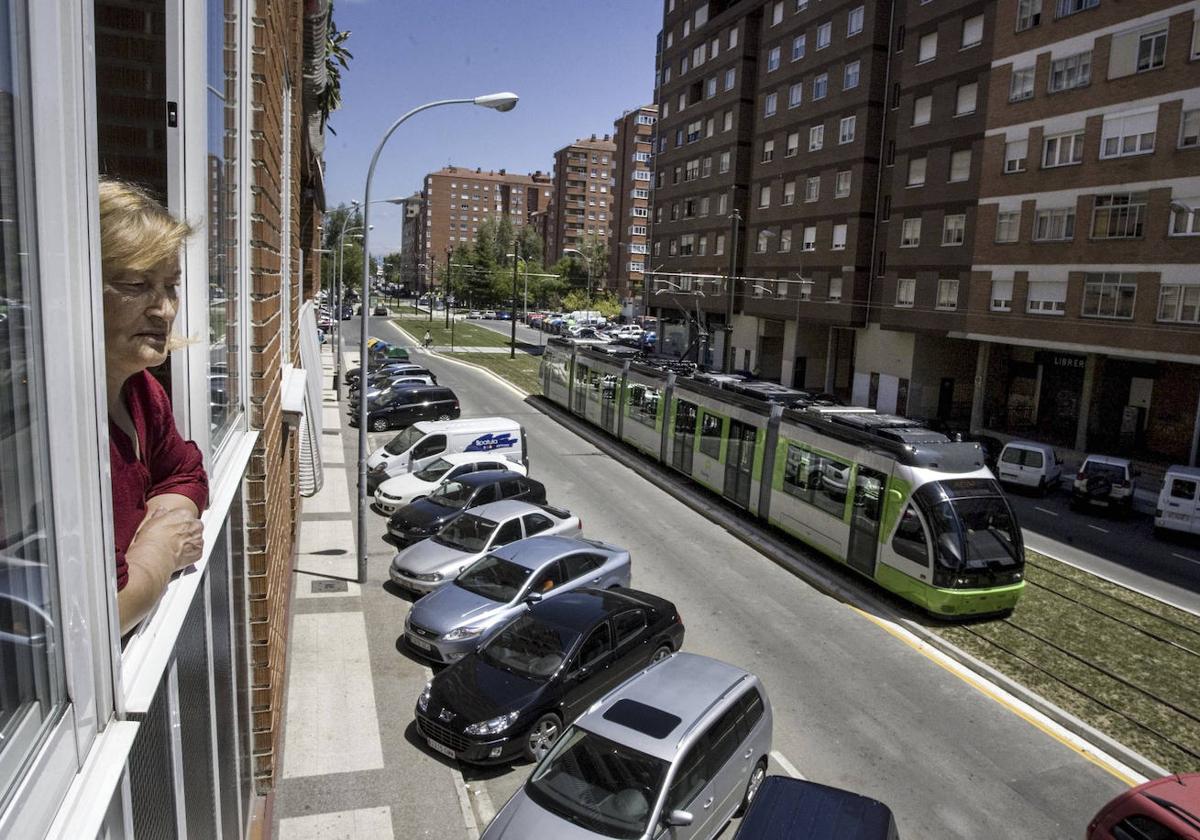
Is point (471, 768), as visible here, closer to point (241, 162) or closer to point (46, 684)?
point (241, 162)

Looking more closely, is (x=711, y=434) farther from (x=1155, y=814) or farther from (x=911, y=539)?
(x=1155, y=814)

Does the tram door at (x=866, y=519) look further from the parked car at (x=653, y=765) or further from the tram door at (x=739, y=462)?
the parked car at (x=653, y=765)

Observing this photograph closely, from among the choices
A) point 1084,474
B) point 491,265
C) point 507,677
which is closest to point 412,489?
point 507,677

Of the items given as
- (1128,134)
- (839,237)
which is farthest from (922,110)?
(1128,134)

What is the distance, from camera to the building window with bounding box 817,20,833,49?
42.8m

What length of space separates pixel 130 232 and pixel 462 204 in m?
149

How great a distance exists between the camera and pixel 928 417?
37.4 meters

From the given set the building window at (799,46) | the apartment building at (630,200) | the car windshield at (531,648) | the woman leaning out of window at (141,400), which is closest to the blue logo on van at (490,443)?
the car windshield at (531,648)

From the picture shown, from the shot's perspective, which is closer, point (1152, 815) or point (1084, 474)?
point (1152, 815)

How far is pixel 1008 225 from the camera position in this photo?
31641 mm

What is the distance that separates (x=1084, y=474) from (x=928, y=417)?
14855mm

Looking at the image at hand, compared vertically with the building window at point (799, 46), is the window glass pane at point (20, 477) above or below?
below

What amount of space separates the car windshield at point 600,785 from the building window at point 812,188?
40.2 meters

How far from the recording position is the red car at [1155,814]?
20.4 feet
